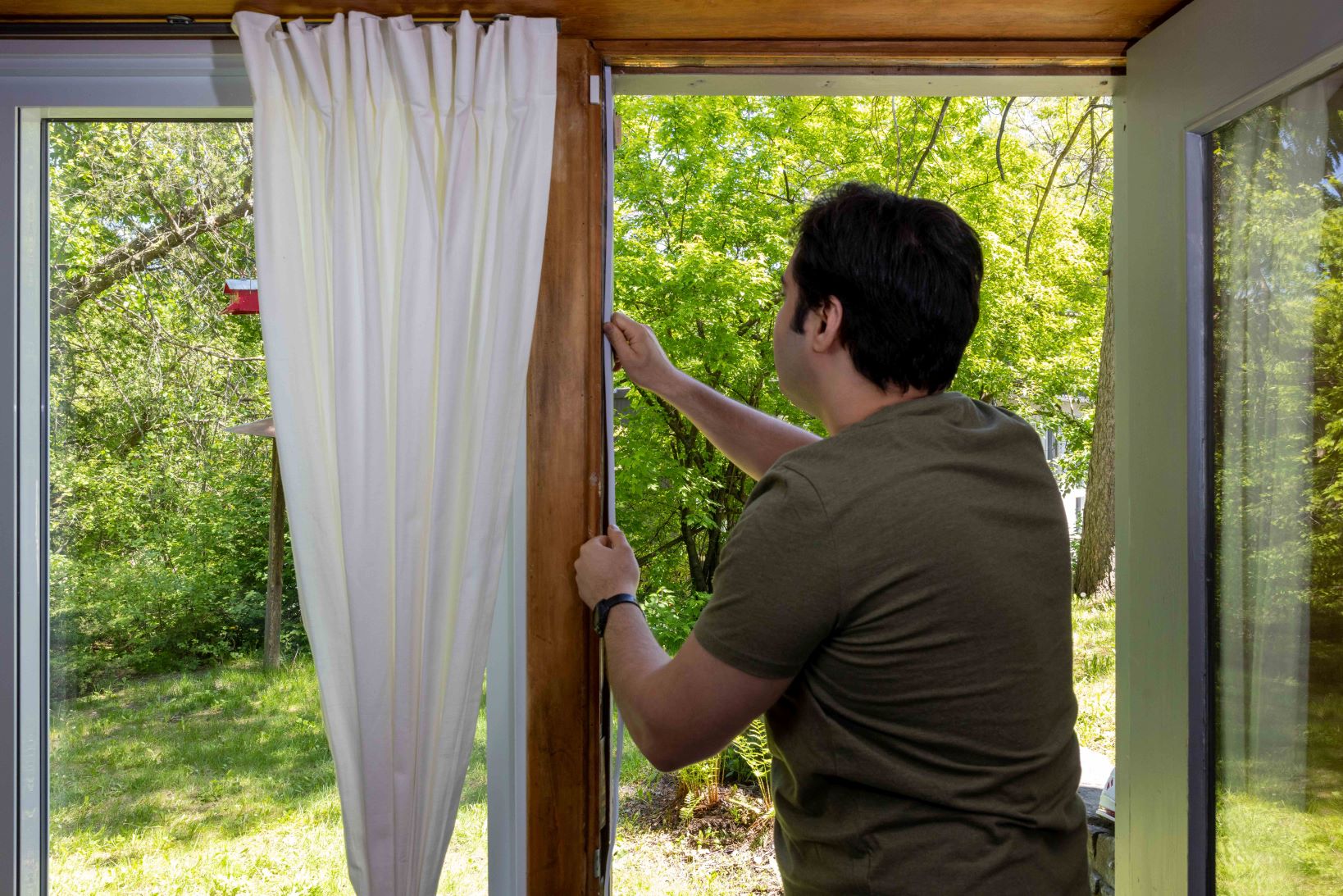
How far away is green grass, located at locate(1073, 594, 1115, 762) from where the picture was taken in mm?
5328

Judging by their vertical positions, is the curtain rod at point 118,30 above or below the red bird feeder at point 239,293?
above

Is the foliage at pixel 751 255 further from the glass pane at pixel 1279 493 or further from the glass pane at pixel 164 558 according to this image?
the glass pane at pixel 1279 493

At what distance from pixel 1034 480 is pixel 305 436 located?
3.11ft

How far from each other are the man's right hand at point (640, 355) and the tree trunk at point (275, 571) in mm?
604

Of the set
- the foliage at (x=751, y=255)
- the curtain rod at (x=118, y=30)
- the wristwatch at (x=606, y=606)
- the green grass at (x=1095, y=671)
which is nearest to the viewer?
the wristwatch at (x=606, y=606)

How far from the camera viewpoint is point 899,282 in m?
1.08

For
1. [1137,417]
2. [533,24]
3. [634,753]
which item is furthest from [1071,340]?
[533,24]

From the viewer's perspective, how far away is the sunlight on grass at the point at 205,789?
5.08ft

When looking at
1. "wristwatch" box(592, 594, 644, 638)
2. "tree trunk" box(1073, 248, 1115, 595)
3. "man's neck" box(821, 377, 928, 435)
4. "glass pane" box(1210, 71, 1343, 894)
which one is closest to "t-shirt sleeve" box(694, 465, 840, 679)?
"man's neck" box(821, 377, 928, 435)

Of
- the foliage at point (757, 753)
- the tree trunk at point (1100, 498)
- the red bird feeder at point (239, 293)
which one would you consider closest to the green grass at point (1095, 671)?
the tree trunk at point (1100, 498)

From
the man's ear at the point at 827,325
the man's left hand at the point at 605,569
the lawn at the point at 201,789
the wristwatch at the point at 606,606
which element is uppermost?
the man's ear at the point at 827,325

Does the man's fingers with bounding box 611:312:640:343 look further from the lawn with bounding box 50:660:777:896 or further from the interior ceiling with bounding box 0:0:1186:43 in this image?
the lawn with bounding box 50:660:777:896

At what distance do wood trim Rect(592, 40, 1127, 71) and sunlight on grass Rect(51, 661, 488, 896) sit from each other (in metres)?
1.13

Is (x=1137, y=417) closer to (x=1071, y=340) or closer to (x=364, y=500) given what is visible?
(x=364, y=500)
